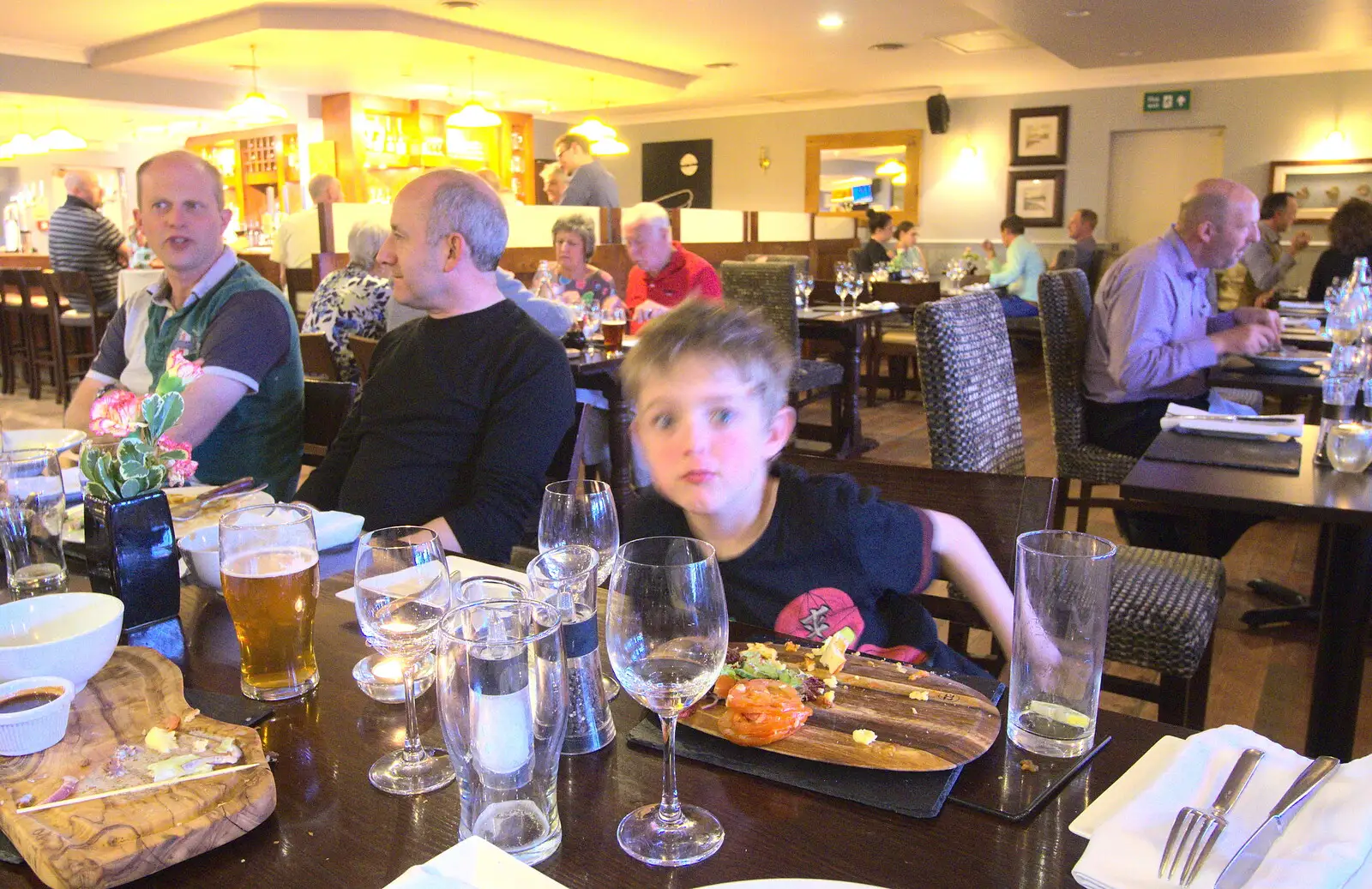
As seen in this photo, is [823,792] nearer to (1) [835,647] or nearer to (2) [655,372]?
(1) [835,647]

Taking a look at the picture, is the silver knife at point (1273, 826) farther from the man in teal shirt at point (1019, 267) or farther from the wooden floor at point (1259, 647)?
the man in teal shirt at point (1019, 267)

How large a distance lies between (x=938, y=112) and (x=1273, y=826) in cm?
1190

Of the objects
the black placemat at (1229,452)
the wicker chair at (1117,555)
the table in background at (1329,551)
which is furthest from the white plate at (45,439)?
the black placemat at (1229,452)

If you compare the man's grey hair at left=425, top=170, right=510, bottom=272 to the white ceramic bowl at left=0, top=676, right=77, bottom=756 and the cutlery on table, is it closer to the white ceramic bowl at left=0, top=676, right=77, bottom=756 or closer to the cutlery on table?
the cutlery on table

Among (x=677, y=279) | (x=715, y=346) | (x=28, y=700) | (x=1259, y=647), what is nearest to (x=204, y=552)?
(x=28, y=700)

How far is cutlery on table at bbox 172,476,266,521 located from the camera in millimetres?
1503

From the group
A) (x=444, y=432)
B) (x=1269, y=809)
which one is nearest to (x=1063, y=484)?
(x=444, y=432)

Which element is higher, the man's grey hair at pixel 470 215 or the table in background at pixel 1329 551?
the man's grey hair at pixel 470 215

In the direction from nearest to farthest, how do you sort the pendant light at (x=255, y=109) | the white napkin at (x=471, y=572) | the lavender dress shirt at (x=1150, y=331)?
the white napkin at (x=471, y=572)
the lavender dress shirt at (x=1150, y=331)
the pendant light at (x=255, y=109)

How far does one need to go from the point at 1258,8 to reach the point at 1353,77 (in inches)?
144

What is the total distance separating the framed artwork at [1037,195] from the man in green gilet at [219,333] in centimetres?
1015

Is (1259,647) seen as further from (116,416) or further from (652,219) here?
(652,219)

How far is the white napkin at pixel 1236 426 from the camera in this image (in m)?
2.25

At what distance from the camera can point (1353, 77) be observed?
9.59 meters
